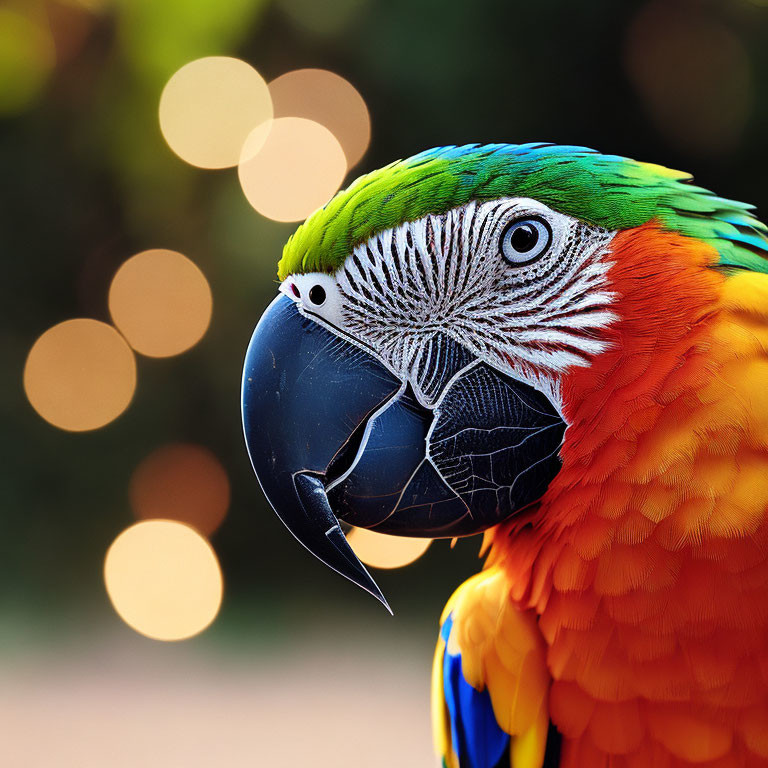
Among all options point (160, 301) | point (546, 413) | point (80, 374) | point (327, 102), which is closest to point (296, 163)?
point (327, 102)

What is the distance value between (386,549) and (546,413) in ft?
6.23

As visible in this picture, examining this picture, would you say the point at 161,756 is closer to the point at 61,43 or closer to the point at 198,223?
the point at 198,223

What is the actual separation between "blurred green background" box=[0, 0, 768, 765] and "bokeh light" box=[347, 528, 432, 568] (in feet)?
0.63

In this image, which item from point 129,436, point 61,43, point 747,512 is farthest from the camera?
point 129,436

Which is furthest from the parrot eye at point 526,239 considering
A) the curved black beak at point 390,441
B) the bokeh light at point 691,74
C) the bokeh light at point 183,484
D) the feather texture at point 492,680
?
the bokeh light at point 183,484

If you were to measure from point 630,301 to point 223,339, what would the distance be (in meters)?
2.15

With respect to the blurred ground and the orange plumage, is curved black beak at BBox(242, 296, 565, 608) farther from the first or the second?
the blurred ground

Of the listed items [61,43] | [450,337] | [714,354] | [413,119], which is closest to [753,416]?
[714,354]

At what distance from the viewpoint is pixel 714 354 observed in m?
0.63

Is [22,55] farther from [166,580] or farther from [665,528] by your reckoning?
[665,528]

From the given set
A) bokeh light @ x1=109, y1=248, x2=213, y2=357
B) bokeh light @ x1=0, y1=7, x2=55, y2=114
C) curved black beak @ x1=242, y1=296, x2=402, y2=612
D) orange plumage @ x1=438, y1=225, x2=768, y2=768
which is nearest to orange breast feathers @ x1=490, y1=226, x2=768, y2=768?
orange plumage @ x1=438, y1=225, x2=768, y2=768

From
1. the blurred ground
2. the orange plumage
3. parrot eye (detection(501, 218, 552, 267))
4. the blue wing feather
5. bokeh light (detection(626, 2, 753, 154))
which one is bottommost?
the blurred ground

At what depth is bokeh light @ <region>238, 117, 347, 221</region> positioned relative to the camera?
7.08ft

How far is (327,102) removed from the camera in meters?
2.29
